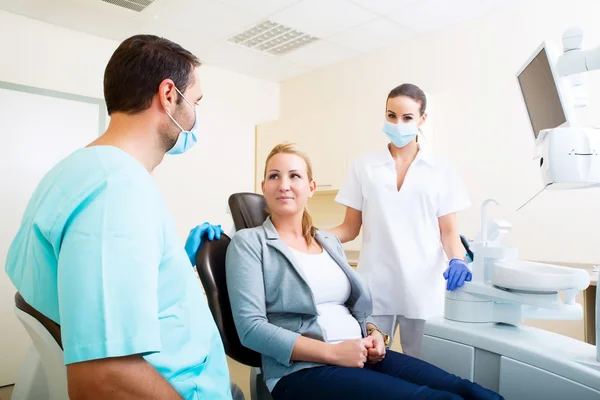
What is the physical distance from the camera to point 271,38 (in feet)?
11.8

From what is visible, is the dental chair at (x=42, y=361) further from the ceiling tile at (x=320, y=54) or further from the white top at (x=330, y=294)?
the ceiling tile at (x=320, y=54)

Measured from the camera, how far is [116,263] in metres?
0.72

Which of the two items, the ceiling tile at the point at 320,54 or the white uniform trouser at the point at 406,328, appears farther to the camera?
the ceiling tile at the point at 320,54

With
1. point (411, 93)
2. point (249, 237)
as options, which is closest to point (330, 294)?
point (249, 237)

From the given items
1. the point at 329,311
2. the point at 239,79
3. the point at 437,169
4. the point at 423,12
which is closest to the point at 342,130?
the point at 423,12

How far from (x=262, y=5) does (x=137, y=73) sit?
2303 millimetres

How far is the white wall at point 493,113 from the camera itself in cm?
268

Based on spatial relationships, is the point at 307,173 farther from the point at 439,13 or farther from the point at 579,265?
the point at 439,13

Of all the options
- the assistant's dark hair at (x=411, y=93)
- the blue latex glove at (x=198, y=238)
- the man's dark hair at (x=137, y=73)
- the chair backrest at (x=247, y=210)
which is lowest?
the blue latex glove at (x=198, y=238)

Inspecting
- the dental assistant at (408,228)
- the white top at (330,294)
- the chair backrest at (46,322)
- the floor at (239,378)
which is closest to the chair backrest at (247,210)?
the white top at (330,294)

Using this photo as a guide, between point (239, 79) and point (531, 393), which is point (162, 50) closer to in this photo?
point (531, 393)

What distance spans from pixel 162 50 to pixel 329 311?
2.89 feet

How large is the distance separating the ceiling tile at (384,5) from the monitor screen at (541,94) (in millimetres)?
1858

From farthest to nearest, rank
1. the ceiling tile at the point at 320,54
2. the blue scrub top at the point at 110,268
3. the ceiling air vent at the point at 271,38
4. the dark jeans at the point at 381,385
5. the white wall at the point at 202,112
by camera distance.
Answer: the ceiling tile at the point at 320,54 < the ceiling air vent at the point at 271,38 < the white wall at the point at 202,112 < the dark jeans at the point at 381,385 < the blue scrub top at the point at 110,268
